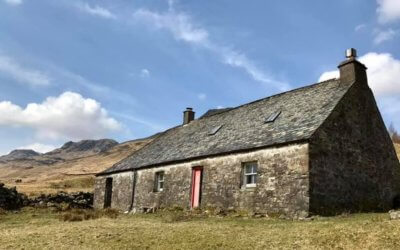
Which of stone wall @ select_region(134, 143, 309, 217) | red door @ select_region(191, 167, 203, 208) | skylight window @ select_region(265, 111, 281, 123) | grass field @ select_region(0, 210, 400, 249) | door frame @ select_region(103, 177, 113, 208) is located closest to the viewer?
grass field @ select_region(0, 210, 400, 249)

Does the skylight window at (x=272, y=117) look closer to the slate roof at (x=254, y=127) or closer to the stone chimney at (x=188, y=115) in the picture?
the slate roof at (x=254, y=127)

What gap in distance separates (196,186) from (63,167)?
8916 cm

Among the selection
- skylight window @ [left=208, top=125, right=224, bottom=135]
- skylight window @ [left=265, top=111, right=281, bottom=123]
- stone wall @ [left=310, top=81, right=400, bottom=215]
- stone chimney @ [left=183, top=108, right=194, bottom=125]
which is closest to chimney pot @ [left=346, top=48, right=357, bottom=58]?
stone wall @ [left=310, top=81, right=400, bottom=215]

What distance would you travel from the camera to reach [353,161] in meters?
21.2

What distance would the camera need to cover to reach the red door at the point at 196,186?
80.0 ft

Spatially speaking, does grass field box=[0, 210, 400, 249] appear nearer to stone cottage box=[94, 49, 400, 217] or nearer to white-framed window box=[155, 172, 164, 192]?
stone cottage box=[94, 49, 400, 217]

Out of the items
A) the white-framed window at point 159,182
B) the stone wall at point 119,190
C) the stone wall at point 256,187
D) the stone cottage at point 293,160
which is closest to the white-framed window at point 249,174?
the stone cottage at point 293,160

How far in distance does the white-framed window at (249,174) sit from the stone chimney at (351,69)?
6971 mm

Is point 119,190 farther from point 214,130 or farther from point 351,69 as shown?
point 351,69

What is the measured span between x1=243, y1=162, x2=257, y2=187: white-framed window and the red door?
3.45 meters

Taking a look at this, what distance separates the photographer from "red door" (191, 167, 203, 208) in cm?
2439

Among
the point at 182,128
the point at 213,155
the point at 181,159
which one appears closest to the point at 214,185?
the point at 213,155

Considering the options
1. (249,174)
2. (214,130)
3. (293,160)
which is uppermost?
(214,130)

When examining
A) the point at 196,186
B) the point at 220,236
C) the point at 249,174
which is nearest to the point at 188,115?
the point at 196,186
